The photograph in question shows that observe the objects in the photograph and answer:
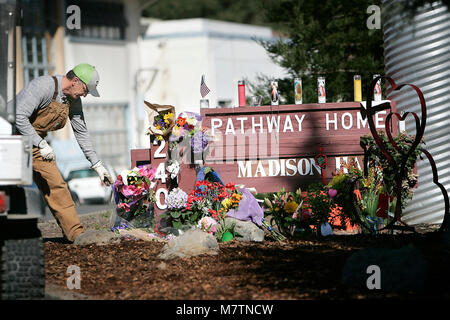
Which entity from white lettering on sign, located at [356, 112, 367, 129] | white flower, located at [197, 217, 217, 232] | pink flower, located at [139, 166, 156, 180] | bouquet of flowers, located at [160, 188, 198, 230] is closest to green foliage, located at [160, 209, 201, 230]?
bouquet of flowers, located at [160, 188, 198, 230]

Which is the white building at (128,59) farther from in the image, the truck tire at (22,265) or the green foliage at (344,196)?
the truck tire at (22,265)

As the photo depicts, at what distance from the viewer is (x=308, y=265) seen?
19.9ft

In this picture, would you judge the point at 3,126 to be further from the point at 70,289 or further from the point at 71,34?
the point at 71,34

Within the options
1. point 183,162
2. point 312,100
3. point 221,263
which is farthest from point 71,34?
point 221,263

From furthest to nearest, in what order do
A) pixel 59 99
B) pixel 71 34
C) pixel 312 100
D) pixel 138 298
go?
pixel 71 34
pixel 312 100
pixel 59 99
pixel 138 298

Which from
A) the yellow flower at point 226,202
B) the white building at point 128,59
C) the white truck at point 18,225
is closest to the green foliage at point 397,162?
the yellow flower at point 226,202

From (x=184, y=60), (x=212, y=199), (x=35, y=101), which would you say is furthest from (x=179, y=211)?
(x=184, y=60)

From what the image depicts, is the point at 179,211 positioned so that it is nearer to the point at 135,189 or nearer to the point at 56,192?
the point at 135,189

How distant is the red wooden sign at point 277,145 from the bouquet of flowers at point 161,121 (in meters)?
0.33

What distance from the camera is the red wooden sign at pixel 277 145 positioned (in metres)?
8.41

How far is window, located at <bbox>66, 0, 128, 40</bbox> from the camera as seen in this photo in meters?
27.7

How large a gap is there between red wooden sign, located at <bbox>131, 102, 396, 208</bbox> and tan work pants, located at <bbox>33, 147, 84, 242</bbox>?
1.01m

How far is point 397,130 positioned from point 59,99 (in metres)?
3.79

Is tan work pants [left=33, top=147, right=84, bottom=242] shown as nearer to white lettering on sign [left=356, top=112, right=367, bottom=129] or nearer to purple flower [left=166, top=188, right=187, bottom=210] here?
purple flower [left=166, top=188, right=187, bottom=210]
